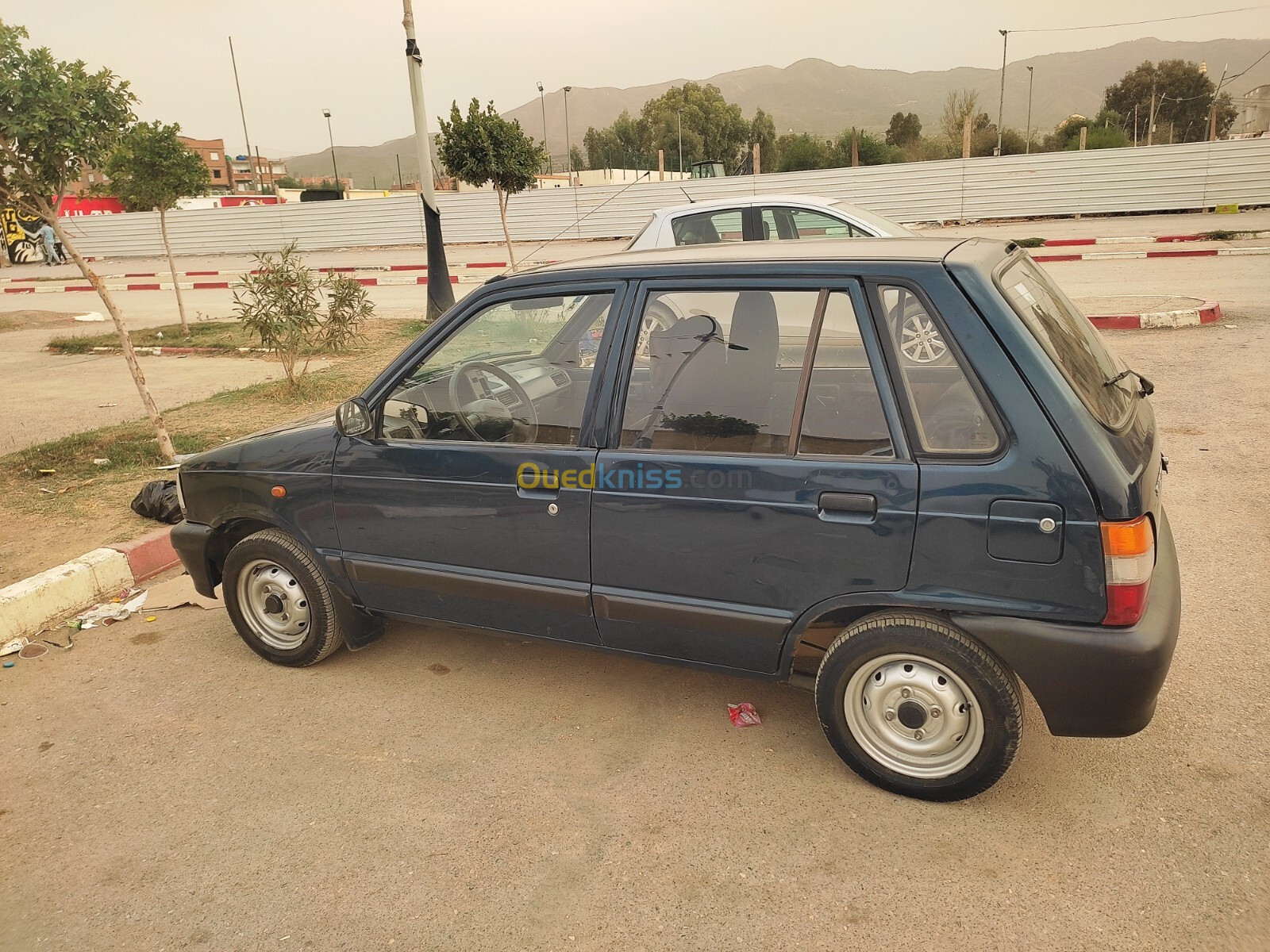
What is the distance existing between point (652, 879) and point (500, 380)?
1.93 metres

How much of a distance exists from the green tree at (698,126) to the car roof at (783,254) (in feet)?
337

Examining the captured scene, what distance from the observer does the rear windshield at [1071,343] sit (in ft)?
8.71

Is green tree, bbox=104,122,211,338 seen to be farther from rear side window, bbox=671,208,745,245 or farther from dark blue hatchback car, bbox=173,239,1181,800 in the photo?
dark blue hatchback car, bbox=173,239,1181,800

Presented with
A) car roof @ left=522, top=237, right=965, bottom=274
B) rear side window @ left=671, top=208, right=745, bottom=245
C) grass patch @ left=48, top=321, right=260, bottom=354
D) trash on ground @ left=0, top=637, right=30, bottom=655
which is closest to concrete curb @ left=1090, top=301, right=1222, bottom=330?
rear side window @ left=671, top=208, right=745, bottom=245

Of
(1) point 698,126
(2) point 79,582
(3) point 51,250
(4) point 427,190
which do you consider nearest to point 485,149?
(4) point 427,190

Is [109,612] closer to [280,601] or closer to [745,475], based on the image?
[280,601]

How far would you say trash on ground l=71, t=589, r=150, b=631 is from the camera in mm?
4625

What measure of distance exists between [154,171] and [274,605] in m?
12.1

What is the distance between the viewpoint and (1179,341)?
9.33 meters

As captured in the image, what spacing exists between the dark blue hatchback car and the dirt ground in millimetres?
343

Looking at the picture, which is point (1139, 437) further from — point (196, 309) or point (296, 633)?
point (196, 309)

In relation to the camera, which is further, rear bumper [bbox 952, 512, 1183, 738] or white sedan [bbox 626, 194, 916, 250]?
white sedan [bbox 626, 194, 916, 250]

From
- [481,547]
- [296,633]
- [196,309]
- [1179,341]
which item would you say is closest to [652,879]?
[481,547]

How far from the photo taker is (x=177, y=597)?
493cm
